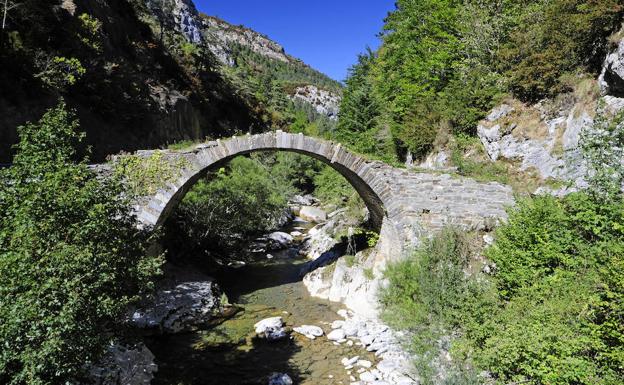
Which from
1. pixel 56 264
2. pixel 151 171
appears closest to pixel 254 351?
pixel 151 171

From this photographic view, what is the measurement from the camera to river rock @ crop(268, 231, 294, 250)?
18.3 metres

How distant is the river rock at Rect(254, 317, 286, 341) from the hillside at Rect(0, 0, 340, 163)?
6614 mm

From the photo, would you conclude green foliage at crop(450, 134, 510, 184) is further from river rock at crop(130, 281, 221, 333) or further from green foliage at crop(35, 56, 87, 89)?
green foliage at crop(35, 56, 87, 89)

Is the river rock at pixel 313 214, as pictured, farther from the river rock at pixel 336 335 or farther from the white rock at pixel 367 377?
the white rock at pixel 367 377

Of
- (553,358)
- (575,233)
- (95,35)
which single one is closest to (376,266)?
(575,233)

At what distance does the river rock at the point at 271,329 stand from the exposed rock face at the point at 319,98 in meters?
84.1

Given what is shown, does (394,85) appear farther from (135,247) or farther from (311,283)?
(135,247)

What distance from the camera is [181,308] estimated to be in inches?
370

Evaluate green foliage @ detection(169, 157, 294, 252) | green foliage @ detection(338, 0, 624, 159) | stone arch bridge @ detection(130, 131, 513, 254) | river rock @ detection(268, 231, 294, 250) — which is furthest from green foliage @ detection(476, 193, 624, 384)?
river rock @ detection(268, 231, 294, 250)

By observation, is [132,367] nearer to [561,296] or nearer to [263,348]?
[263,348]

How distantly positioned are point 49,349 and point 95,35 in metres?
17.6

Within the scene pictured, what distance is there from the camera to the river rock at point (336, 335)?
843 cm

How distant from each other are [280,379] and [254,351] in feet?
5.00

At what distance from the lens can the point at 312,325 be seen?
9266 millimetres
